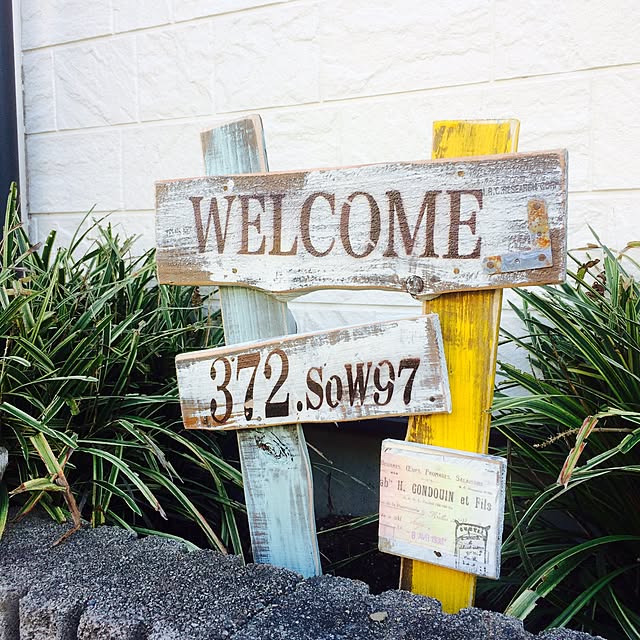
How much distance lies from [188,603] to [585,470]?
0.84 meters

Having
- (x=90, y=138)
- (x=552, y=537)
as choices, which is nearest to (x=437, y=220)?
(x=552, y=537)

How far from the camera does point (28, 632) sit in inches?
56.6

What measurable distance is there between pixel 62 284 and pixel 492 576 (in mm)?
1598

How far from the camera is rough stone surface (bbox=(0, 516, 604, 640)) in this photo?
129 centimetres

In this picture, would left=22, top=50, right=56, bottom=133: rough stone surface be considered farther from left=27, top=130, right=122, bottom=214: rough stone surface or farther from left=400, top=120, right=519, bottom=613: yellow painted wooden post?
left=400, top=120, right=519, bottom=613: yellow painted wooden post

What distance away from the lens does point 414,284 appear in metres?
1.35

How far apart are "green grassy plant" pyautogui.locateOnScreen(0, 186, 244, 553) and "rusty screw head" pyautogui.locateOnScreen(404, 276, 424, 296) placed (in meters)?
0.78

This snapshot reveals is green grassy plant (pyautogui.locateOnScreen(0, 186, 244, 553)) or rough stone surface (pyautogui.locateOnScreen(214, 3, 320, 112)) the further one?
rough stone surface (pyautogui.locateOnScreen(214, 3, 320, 112))

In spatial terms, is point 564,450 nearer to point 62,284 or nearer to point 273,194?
point 273,194

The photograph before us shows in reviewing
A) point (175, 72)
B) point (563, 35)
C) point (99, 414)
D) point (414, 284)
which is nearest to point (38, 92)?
point (175, 72)

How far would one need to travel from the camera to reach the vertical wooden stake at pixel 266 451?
1.55m

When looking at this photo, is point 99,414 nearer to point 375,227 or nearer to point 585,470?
point 375,227

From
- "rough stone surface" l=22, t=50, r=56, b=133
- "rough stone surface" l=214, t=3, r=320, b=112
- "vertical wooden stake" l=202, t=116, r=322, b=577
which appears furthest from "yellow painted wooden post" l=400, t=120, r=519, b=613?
"rough stone surface" l=22, t=50, r=56, b=133

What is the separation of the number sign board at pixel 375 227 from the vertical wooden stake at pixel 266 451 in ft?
0.20
